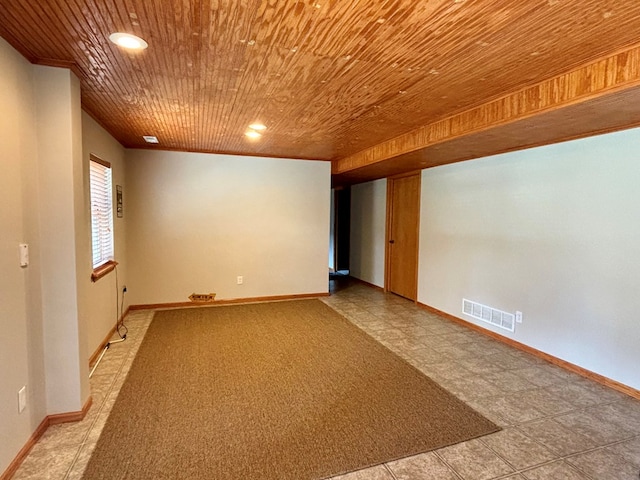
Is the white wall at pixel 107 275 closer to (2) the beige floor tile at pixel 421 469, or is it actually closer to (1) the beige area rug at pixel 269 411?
(1) the beige area rug at pixel 269 411

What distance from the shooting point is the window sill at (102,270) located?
10.4 ft

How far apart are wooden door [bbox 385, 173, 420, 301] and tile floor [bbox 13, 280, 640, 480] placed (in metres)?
1.74

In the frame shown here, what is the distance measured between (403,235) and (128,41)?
4.72 meters

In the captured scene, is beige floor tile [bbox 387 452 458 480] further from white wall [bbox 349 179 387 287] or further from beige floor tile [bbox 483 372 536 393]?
white wall [bbox 349 179 387 287]

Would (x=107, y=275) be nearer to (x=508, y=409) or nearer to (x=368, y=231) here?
(x=508, y=409)

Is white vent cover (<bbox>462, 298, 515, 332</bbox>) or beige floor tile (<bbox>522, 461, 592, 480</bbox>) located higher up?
white vent cover (<bbox>462, 298, 515, 332</bbox>)

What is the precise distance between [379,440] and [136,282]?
394 centimetres

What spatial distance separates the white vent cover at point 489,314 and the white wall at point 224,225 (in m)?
2.24

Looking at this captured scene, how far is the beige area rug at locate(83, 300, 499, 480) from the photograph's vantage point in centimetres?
188

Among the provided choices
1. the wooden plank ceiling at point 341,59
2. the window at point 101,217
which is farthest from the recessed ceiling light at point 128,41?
the window at point 101,217

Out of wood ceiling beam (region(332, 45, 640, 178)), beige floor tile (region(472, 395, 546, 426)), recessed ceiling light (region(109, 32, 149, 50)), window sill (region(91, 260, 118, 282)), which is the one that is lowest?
beige floor tile (region(472, 395, 546, 426))

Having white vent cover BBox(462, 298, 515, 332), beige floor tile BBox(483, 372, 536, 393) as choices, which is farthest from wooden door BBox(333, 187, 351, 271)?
beige floor tile BBox(483, 372, 536, 393)

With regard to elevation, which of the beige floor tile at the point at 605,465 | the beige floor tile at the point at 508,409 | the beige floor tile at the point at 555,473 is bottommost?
the beige floor tile at the point at 605,465

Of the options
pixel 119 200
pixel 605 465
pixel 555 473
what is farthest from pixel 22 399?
pixel 605 465
